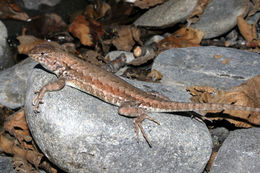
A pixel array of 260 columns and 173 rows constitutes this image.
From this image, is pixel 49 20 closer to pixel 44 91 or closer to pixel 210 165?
pixel 44 91

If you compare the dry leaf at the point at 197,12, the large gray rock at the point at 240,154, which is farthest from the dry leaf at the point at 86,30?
the large gray rock at the point at 240,154

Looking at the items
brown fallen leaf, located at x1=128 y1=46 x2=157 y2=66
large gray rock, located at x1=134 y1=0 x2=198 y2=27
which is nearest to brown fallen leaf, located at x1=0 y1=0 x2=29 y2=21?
large gray rock, located at x1=134 y1=0 x2=198 y2=27

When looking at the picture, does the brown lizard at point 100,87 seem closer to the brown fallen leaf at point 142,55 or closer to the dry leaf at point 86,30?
the brown fallen leaf at point 142,55

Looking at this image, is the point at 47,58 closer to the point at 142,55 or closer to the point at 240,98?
the point at 142,55

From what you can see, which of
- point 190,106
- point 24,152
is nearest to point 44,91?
point 24,152

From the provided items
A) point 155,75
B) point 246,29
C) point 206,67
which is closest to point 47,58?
point 155,75

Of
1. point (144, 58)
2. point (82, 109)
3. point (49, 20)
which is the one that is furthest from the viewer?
point (49, 20)
